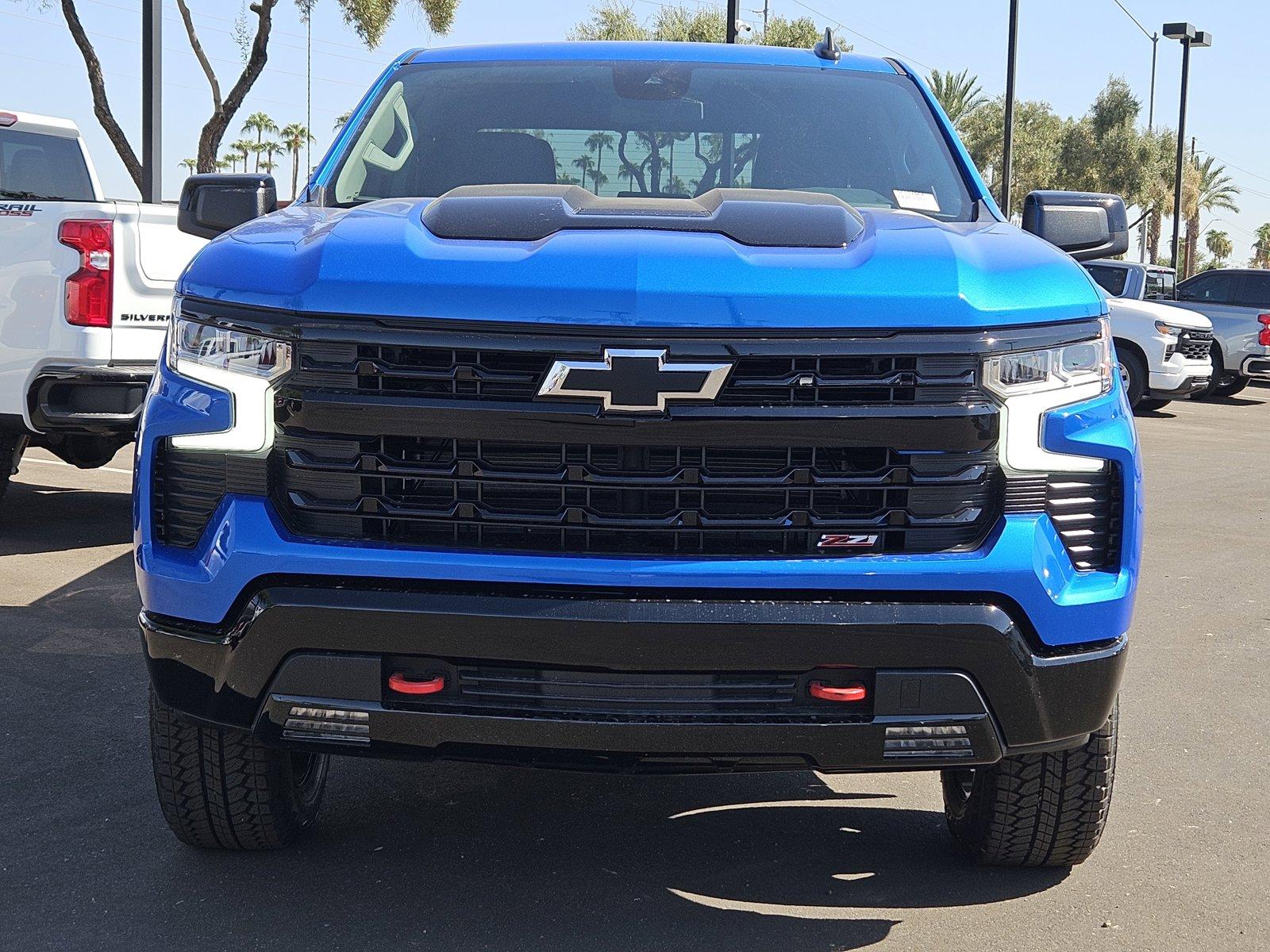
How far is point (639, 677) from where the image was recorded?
2703 mm

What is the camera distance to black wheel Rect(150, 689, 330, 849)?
10.5ft

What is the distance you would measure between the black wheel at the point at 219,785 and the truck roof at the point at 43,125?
666 centimetres

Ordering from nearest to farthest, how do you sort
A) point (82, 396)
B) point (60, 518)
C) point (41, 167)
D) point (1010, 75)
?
point (82, 396)
point (60, 518)
point (41, 167)
point (1010, 75)

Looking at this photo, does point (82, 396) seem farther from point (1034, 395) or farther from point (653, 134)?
point (1034, 395)

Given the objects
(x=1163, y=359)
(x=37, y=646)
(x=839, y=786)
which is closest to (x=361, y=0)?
(x=1163, y=359)

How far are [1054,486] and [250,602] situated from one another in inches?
60.1

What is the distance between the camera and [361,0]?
1062 inches

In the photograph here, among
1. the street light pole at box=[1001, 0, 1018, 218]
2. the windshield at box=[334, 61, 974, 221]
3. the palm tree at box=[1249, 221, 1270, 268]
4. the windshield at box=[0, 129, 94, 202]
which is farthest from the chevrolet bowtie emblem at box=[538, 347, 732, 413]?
the palm tree at box=[1249, 221, 1270, 268]

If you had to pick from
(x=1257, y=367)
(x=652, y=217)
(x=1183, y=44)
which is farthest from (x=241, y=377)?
(x=1183, y=44)

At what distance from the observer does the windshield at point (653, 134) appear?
402 cm

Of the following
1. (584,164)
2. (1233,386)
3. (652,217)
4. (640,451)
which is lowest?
(1233,386)

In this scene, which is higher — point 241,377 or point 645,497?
point 241,377

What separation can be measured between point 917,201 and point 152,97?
1038 centimetres

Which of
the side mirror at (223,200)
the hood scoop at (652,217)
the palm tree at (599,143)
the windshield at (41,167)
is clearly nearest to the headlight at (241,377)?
the hood scoop at (652,217)
